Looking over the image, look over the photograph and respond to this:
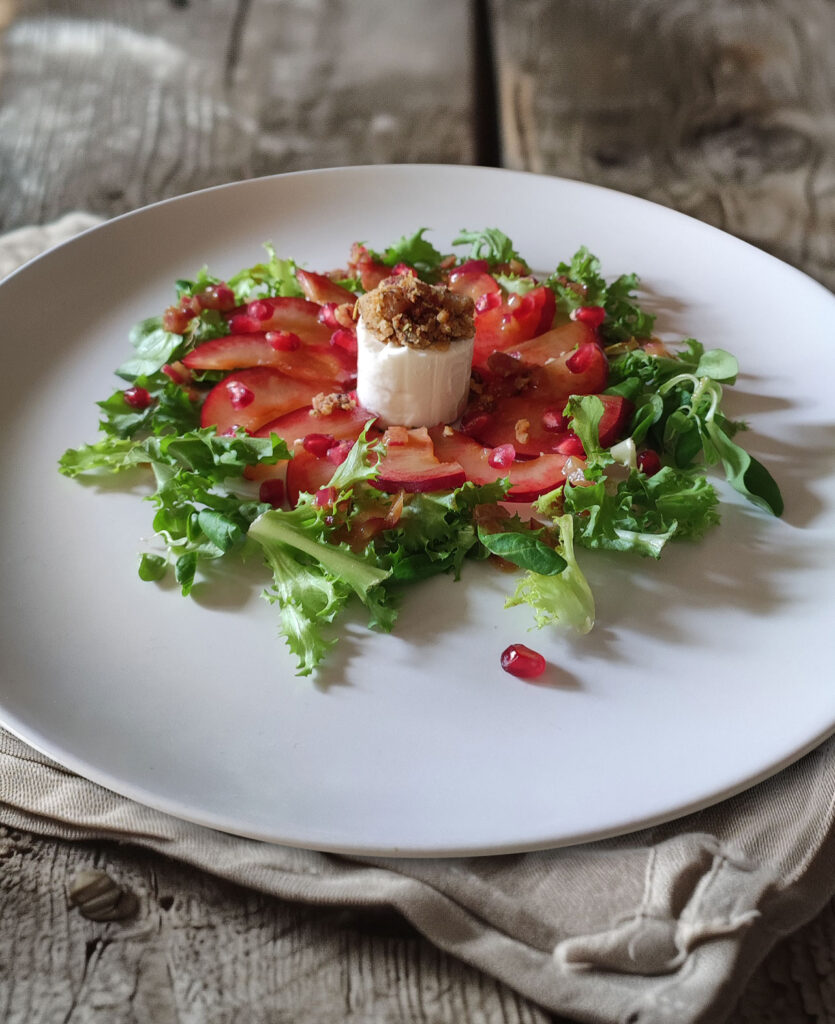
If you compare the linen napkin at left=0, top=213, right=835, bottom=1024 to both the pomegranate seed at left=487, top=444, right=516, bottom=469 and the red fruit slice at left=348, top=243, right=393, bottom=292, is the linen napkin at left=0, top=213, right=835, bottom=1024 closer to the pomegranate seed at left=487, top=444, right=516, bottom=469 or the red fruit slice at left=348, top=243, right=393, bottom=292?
the pomegranate seed at left=487, top=444, right=516, bottom=469

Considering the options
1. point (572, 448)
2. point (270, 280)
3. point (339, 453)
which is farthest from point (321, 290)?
point (572, 448)

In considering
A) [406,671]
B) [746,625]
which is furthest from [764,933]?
[406,671]

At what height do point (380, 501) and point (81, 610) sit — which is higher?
point (380, 501)

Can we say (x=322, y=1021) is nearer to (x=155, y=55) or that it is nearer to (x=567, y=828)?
(x=567, y=828)

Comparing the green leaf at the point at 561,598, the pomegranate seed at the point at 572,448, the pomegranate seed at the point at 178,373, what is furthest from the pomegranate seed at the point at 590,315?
the pomegranate seed at the point at 178,373

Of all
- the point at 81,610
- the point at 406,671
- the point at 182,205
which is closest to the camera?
the point at 406,671

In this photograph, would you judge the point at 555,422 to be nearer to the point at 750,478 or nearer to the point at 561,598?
the point at 750,478

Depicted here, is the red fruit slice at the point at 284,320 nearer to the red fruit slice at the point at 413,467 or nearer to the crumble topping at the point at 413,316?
the crumble topping at the point at 413,316
